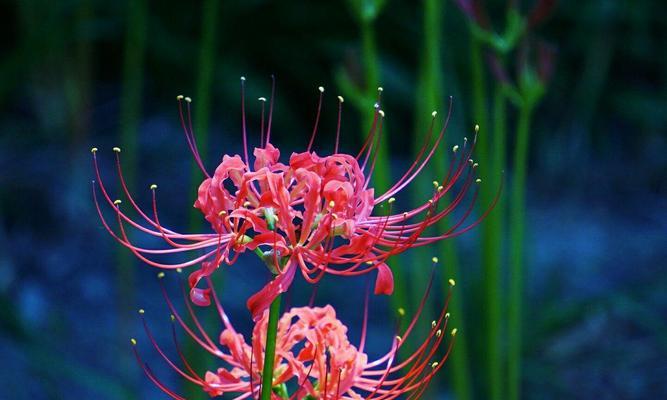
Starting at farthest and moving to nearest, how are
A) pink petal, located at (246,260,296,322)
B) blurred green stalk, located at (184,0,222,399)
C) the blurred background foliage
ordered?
the blurred background foliage < blurred green stalk, located at (184,0,222,399) < pink petal, located at (246,260,296,322)

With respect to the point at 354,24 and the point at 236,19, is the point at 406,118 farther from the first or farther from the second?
the point at 236,19

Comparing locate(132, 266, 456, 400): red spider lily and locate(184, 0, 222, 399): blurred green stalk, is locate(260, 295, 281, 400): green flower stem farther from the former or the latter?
locate(184, 0, 222, 399): blurred green stalk

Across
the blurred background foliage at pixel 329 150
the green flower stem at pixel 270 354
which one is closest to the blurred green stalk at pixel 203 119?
the blurred background foliage at pixel 329 150

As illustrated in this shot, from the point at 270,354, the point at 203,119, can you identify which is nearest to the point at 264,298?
the point at 270,354

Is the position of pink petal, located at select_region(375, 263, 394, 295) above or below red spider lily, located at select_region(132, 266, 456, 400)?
above

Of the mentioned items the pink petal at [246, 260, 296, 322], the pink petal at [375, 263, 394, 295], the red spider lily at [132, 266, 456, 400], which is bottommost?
the red spider lily at [132, 266, 456, 400]

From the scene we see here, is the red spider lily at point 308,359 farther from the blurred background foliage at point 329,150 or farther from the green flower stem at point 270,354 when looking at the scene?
the blurred background foliage at point 329,150

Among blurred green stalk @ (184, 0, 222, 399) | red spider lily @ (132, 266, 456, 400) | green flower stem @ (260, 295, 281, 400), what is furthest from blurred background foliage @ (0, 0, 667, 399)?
green flower stem @ (260, 295, 281, 400)

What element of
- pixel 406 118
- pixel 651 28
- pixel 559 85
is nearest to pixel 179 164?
pixel 406 118
